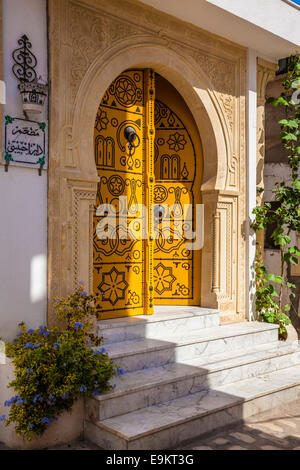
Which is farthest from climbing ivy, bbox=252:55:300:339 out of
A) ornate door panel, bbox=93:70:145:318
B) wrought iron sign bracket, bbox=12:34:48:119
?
wrought iron sign bracket, bbox=12:34:48:119

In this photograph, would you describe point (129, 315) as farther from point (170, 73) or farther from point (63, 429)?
point (170, 73)

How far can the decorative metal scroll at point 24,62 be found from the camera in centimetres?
362

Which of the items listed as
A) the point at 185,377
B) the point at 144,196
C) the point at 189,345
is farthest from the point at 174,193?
the point at 185,377

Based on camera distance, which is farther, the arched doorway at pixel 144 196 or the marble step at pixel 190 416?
the arched doorway at pixel 144 196

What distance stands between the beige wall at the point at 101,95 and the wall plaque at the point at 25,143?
0.32 ft

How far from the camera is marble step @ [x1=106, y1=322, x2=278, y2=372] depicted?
392 cm

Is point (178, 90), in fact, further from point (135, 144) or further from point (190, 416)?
point (190, 416)

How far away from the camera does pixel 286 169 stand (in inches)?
244

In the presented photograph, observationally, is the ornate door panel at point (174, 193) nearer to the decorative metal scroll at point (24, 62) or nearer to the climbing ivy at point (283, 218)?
the climbing ivy at point (283, 218)

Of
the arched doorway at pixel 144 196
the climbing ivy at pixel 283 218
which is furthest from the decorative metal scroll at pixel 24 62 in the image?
the climbing ivy at pixel 283 218

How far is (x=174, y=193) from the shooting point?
555 cm

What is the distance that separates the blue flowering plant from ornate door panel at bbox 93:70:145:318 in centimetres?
105
